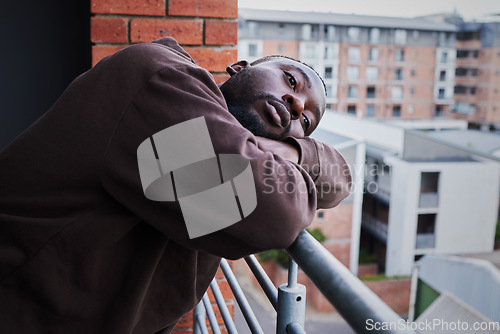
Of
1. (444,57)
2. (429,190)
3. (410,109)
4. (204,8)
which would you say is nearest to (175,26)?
(204,8)

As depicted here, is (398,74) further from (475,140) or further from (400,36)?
(475,140)

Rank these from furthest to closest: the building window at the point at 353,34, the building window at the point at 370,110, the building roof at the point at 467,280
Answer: the building window at the point at 370,110, the building window at the point at 353,34, the building roof at the point at 467,280

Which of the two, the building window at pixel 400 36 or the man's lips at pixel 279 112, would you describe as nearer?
the man's lips at pixel 279 112

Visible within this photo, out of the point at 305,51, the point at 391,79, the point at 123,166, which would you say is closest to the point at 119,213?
the point at 123,166

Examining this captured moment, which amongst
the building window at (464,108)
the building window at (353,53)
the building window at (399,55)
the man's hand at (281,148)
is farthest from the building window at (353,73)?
the man's hand at (281,148)

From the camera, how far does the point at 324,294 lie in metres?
0.56

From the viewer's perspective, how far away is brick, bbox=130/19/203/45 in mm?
1436

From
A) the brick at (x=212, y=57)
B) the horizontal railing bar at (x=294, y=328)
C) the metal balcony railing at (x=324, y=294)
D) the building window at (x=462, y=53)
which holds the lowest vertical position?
the horizontal railing bar at (x=294, y=328)

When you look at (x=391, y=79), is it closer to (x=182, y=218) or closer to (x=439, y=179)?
(x=439, y=179)

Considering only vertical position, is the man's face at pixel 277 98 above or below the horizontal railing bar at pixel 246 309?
above

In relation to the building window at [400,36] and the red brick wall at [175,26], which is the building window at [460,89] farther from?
the red brick wall at [175,26]

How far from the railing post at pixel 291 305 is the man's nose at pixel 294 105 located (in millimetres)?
331

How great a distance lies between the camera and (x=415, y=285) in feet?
30.6

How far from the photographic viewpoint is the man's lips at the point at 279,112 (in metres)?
0.90
